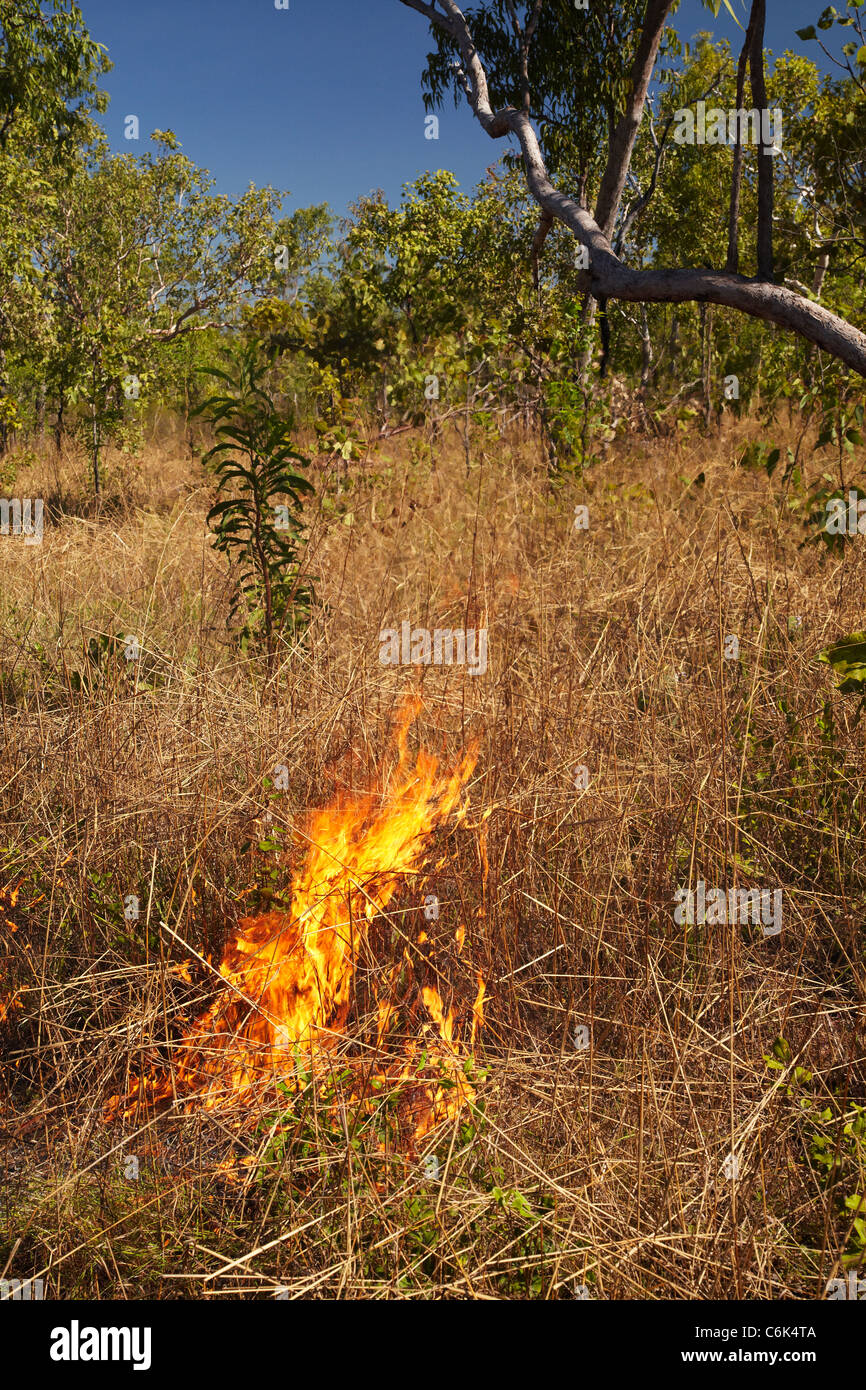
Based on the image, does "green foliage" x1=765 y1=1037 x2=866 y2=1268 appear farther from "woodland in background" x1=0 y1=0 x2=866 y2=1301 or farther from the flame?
the flame

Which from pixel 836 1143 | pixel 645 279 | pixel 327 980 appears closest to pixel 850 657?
pixel 836 1143

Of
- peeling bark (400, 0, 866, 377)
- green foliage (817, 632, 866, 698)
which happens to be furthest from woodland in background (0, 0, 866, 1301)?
peeling bark (400, 0, 866, 377)

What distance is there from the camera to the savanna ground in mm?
1670

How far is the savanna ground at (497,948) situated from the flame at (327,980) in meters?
0.06

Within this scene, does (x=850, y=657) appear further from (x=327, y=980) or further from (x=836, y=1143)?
(x=327, y=980)

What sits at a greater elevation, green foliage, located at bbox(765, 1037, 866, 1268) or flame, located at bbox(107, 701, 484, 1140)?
flame, located at bbox(107, 701, 484, 1140)

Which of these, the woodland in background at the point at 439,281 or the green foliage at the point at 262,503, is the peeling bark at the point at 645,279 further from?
the green foliage at the point at 262,503

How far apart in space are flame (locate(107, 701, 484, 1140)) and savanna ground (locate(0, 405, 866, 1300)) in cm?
6

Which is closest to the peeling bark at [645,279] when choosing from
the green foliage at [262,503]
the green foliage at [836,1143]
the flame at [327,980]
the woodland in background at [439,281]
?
the woodland in background at [439,281]

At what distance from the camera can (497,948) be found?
90.4 inches

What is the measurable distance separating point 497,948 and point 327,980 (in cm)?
44

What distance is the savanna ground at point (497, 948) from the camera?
1670mm
